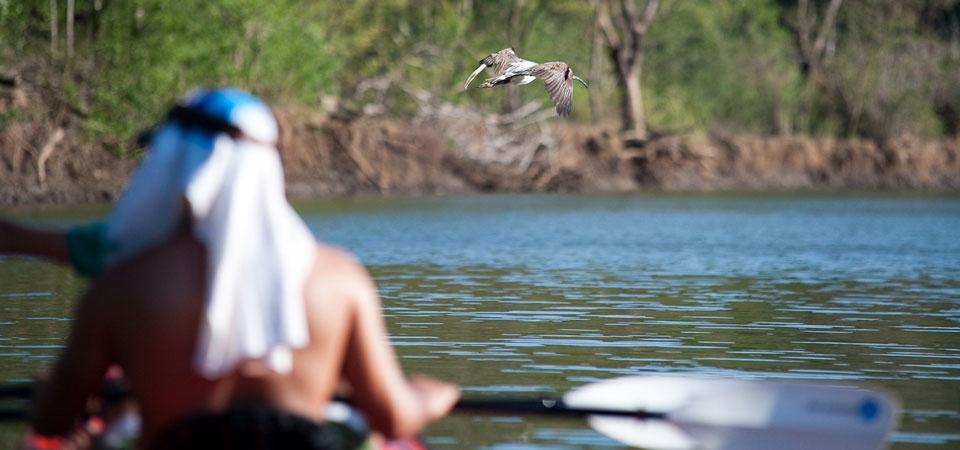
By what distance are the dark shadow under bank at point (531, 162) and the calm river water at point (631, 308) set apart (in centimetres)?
775

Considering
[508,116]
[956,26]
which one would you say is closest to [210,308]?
[508,116]

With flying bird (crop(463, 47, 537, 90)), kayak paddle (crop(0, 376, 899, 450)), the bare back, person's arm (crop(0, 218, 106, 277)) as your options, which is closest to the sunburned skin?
the bare back

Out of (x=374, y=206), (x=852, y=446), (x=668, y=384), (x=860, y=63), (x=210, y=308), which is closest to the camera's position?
(x=210, y=308)

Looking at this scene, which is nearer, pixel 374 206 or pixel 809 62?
pixel 374 206

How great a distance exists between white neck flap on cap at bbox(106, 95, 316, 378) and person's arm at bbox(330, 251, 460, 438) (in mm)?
122

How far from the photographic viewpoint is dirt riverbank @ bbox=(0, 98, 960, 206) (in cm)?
3600

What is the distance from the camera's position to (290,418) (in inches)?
104

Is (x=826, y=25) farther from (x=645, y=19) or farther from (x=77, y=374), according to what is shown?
(x=77, y=374)

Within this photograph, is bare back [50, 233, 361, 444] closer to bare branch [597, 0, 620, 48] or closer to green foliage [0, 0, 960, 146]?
green foliage [0, 0, 960, 146]

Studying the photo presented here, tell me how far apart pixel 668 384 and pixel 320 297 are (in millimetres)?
1928

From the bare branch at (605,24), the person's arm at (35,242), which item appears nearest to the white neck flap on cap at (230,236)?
the person's arm at (35,242)

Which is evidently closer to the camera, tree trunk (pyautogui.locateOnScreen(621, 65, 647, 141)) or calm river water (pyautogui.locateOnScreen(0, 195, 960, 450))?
calm river water (pyautogui.locateOnScreen(0, 195, 960, 450))

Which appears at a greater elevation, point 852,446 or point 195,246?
point 195,246

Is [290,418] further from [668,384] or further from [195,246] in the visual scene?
[668,384]
